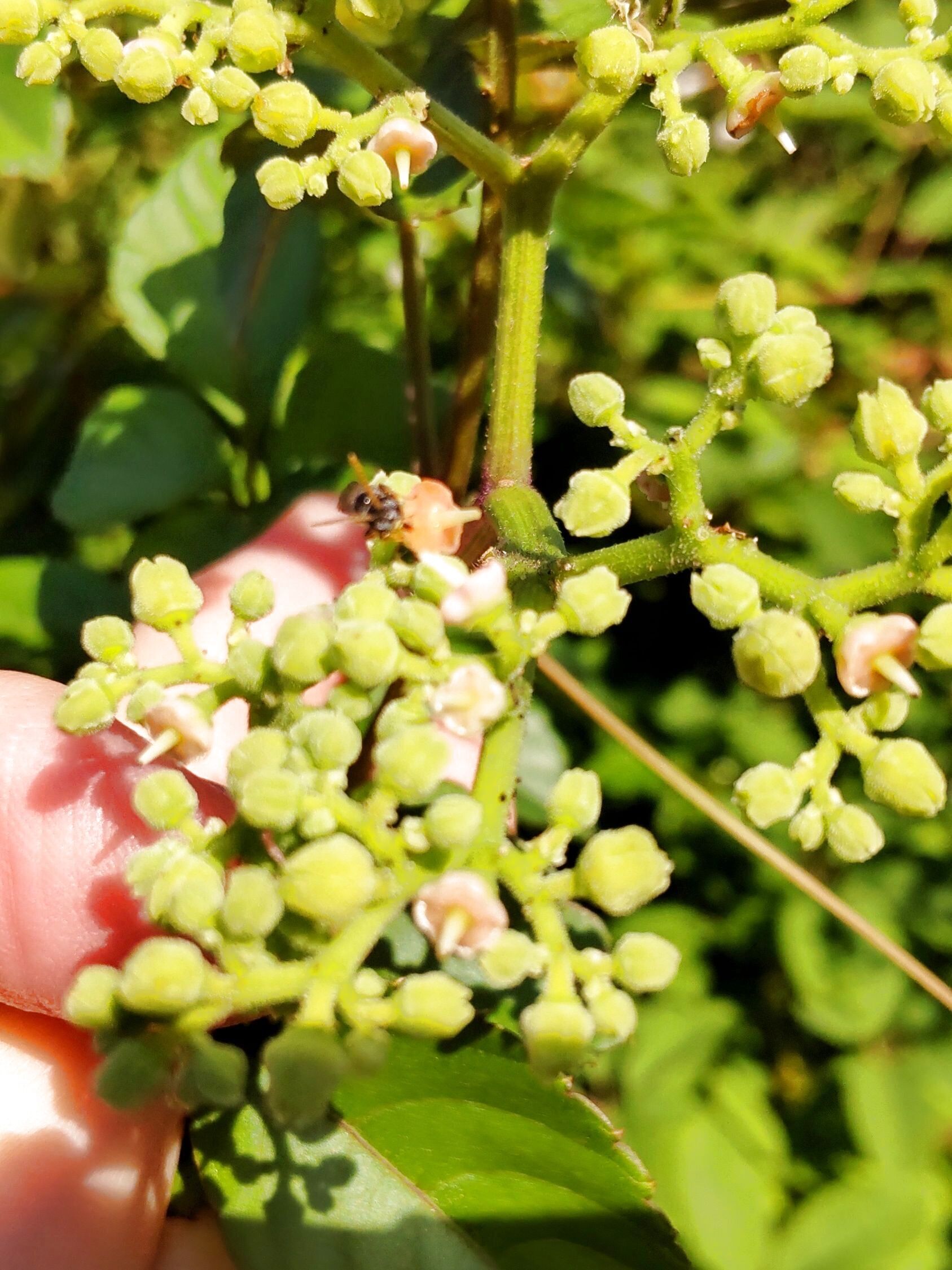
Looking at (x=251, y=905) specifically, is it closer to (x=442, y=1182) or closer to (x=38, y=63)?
(x=442, y=1182)

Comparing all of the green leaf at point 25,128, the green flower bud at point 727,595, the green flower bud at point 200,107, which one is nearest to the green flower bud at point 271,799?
the green flower bud at point 727,595

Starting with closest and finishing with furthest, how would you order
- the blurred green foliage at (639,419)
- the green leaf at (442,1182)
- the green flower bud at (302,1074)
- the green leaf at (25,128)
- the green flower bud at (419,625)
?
the green flower bud at (302,1074)
the green flower bud at (419,625)
the green leaf at (442,1182)
the green leaf at (25,128)
the blurred green foliage at (639,419)

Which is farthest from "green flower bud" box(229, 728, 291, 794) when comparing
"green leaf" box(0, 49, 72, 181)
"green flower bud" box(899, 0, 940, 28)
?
"green leaf" box(0, 49, 72, 181)

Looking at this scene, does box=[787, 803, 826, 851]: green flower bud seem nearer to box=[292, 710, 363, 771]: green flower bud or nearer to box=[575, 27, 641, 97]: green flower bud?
box=[292, 710, 363, 771]: green flower bud

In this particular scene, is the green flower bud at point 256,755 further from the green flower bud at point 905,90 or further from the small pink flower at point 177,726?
the green flower bud at point 905,90

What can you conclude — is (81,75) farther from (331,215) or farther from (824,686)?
(824,686)

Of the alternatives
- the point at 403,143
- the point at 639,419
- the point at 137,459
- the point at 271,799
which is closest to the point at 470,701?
the point at 271,799
